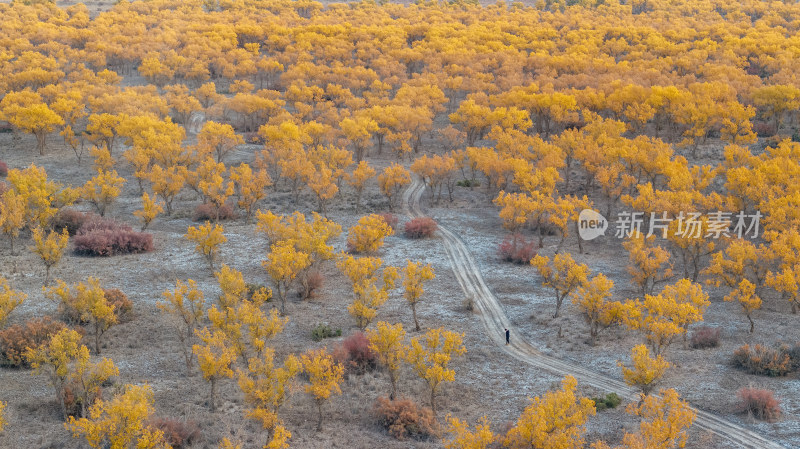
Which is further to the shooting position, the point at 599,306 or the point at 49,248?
the point at 49,248

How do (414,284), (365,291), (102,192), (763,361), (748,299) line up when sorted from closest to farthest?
(763,361)
(748,299)
(365,291)
(414,284)
(102,192)

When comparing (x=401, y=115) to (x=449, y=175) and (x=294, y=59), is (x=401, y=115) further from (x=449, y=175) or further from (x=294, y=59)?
(x=294, y=59)

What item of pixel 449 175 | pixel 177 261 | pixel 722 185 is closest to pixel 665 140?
pixel 722 185

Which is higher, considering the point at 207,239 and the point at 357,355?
the point at 207,239

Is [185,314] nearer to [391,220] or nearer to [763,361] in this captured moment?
[391,220]

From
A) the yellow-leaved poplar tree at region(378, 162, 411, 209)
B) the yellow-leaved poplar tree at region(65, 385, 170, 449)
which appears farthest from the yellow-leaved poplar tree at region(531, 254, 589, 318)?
the yellow-leaved poplar tree at region(65, 385, 170, 449)

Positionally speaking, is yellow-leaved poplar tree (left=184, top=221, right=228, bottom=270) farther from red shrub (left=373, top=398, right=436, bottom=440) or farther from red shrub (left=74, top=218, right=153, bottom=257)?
red shrub (left=373, top=398, right=436, bottom=440)

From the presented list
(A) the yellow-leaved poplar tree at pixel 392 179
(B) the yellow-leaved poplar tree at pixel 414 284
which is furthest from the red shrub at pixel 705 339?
(A) the yellow-leaved poplar tree at pixel 392 179

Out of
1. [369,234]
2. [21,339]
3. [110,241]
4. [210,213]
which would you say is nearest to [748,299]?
[369,234]
